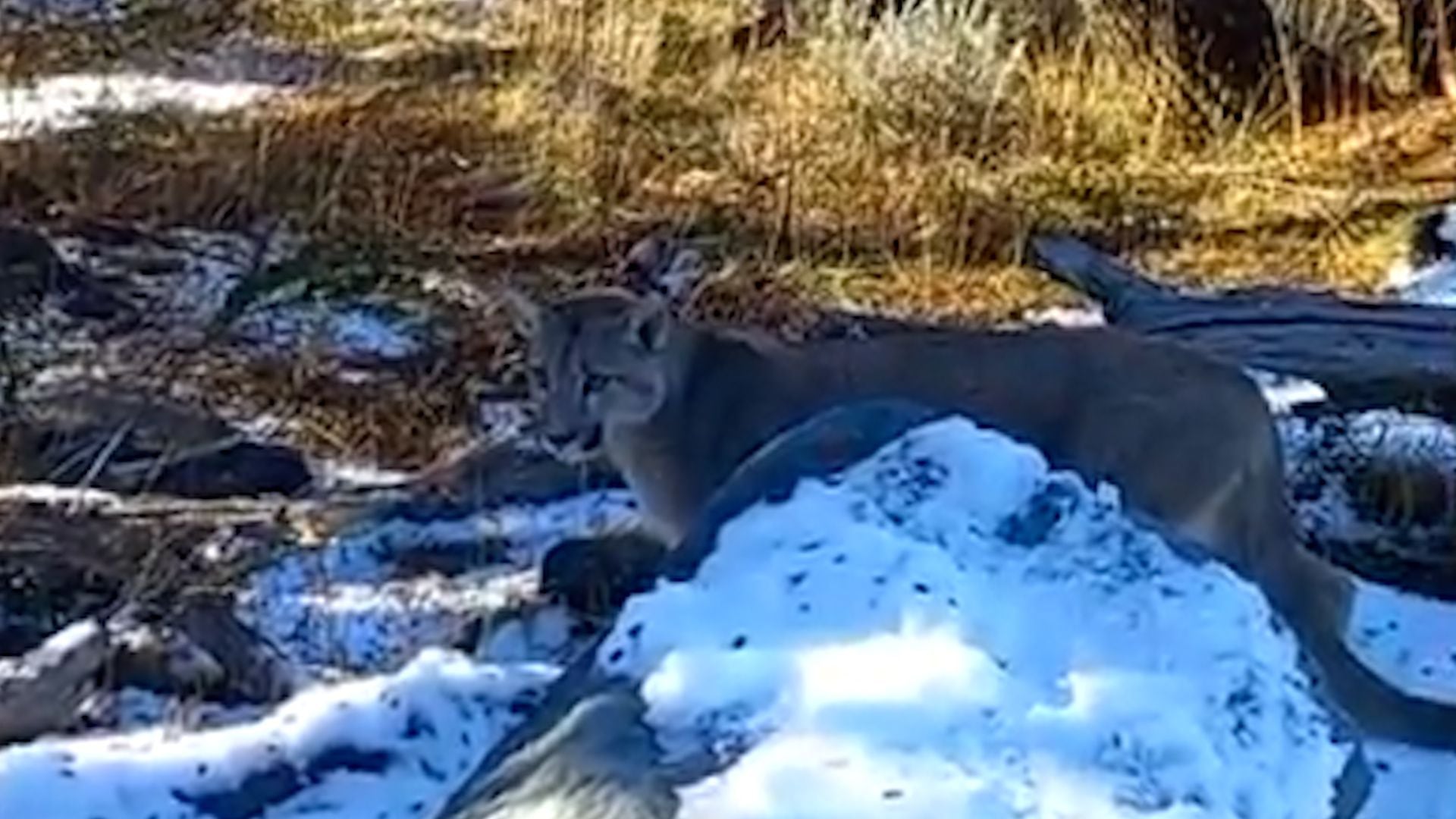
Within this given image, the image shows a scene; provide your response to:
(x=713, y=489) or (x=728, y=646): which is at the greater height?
(x=728, y=646)

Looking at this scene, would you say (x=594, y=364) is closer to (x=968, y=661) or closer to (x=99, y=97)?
(x=968, y=661)

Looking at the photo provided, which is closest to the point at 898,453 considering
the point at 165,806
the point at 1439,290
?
the point at 165,806

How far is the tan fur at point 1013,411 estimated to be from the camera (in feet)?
17.7

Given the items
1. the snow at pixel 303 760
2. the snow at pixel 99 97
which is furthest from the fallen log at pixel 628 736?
the snow at pixel 99 97

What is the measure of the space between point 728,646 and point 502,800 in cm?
30

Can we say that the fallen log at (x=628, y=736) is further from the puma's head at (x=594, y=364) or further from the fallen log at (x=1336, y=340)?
the fallen log at (x=1336, y=340)

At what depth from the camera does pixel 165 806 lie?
4.58m

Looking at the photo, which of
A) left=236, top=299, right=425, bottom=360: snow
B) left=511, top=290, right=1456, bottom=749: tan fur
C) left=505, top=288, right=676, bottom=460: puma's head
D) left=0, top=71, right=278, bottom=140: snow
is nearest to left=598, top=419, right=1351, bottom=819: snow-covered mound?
left=511, top=290, right=1456, bottom=749: tan fur

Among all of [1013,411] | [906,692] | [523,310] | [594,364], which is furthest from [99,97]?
[906,692]

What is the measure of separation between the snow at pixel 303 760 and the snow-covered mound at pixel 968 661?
830 mm

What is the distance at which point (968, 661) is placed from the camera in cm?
357

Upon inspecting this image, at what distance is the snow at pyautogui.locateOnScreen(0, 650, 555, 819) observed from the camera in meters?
4.58

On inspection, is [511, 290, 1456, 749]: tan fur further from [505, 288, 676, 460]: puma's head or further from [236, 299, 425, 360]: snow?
[236, 299, 425, 360]: snow

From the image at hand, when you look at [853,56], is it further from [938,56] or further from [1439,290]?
[1439,290]
